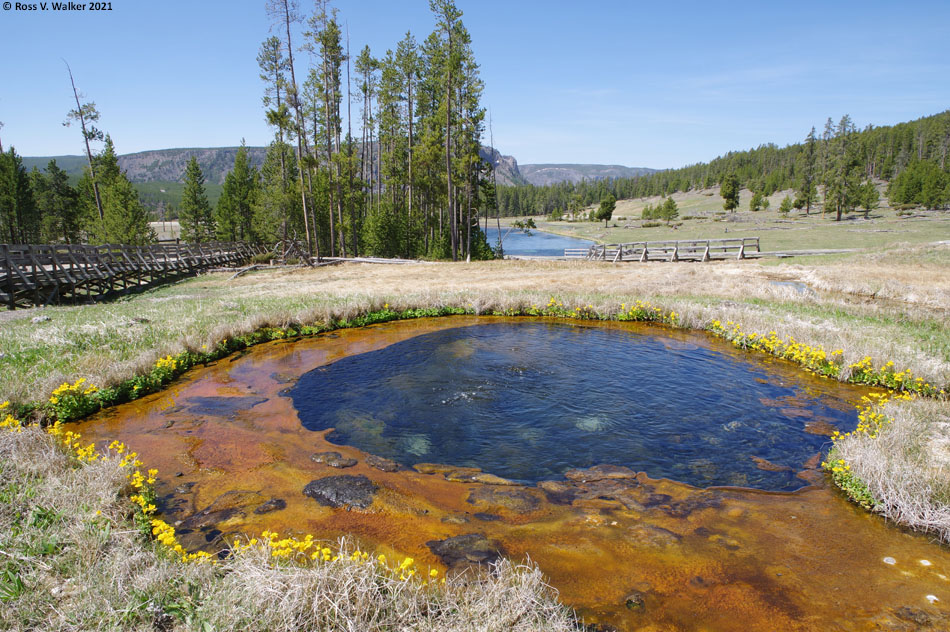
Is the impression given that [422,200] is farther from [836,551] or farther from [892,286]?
[836,551]

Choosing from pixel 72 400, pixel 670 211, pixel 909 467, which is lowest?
pixel 909 467

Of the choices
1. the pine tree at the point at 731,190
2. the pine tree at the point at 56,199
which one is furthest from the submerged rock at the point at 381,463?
the pine tree at the point at 731,190

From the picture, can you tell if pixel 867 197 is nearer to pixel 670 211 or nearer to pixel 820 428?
pixel 670 211

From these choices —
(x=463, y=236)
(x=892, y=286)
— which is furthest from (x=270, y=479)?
(x=463, y=236)

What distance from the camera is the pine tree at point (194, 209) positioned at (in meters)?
54.7

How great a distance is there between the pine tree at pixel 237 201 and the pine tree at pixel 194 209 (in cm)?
191

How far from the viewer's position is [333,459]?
8.09 metres

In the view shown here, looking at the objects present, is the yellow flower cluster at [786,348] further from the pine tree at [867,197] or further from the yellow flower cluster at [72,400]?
the pine tree at [867,197]

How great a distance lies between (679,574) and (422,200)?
1852 inches

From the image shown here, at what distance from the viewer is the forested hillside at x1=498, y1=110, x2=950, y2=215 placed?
74062 mm

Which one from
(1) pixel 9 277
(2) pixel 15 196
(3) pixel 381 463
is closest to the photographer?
(3) pixel 381 463

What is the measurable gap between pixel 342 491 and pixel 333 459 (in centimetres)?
118

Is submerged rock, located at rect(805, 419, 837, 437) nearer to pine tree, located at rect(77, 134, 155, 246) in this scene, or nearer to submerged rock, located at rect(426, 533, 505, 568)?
submerged rock, located at rect(426, 533, 505, 568)

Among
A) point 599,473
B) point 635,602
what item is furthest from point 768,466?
point 635,602
